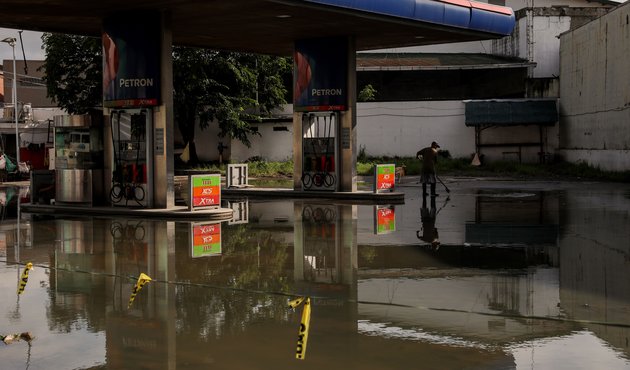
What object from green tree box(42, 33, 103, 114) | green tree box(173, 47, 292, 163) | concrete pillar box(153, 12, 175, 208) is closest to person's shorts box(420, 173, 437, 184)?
concrete pillar box(153, 12, 175, 208)

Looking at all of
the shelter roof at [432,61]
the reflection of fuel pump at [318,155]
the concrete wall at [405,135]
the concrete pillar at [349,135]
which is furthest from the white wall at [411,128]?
the concrete pillar at [349,135]

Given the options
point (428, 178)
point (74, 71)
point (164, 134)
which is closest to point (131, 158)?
point (164, 134)

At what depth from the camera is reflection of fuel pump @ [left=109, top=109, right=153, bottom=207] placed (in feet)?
70.7

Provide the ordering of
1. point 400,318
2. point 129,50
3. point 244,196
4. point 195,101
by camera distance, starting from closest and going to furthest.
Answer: point 400,318, point 129,50, point 244,196, point 195,101

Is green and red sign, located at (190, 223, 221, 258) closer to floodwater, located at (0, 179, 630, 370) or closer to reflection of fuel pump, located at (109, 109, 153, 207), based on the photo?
floodwater, located at (0, 179, 630, 370)

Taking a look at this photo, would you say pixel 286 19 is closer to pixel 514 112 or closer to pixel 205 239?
pixel 205 239

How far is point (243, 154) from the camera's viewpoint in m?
52.5

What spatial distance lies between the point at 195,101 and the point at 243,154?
8166 millimetres

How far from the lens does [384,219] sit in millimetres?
20172

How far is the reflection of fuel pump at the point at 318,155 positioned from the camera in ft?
90.4

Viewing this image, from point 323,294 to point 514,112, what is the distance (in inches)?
1524

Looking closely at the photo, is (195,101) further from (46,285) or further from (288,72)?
(46,285)

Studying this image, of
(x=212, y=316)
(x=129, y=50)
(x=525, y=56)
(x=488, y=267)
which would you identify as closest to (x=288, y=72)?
(x=525, y=56)

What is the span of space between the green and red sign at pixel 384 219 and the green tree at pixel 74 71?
2588cm
